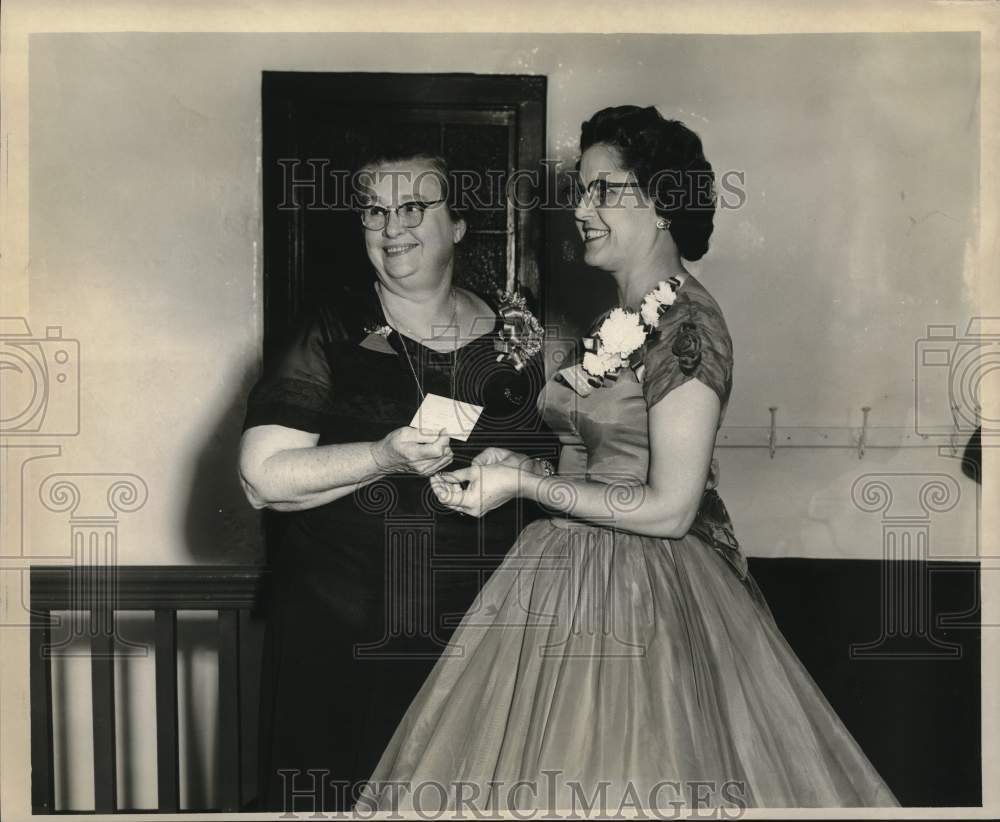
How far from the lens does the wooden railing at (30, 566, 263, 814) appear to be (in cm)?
251

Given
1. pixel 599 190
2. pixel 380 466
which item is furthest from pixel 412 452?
pixel 599 190

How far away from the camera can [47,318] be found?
2.51 m

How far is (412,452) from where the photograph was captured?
7.97 ft

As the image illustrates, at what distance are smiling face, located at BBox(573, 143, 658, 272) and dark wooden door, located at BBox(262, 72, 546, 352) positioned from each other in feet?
0.37

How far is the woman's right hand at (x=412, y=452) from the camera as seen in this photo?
2426 millimetres

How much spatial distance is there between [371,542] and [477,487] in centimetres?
25

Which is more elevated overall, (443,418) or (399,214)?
→ (399,214)

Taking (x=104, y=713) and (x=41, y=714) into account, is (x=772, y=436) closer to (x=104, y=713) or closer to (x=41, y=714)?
(x=104, y=713)

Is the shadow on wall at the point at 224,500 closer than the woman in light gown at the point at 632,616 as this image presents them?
No

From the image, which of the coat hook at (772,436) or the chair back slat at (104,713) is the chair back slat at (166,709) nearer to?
the chair back slat at (104,713)

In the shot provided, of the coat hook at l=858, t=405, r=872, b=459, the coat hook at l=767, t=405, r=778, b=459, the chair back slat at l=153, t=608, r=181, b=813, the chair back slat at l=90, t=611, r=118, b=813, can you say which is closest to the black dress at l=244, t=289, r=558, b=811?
the chair back slat at l=153, t=608, r=181, b=813

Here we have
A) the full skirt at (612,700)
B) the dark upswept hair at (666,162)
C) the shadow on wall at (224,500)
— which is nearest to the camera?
the full skirt at (612,700)
